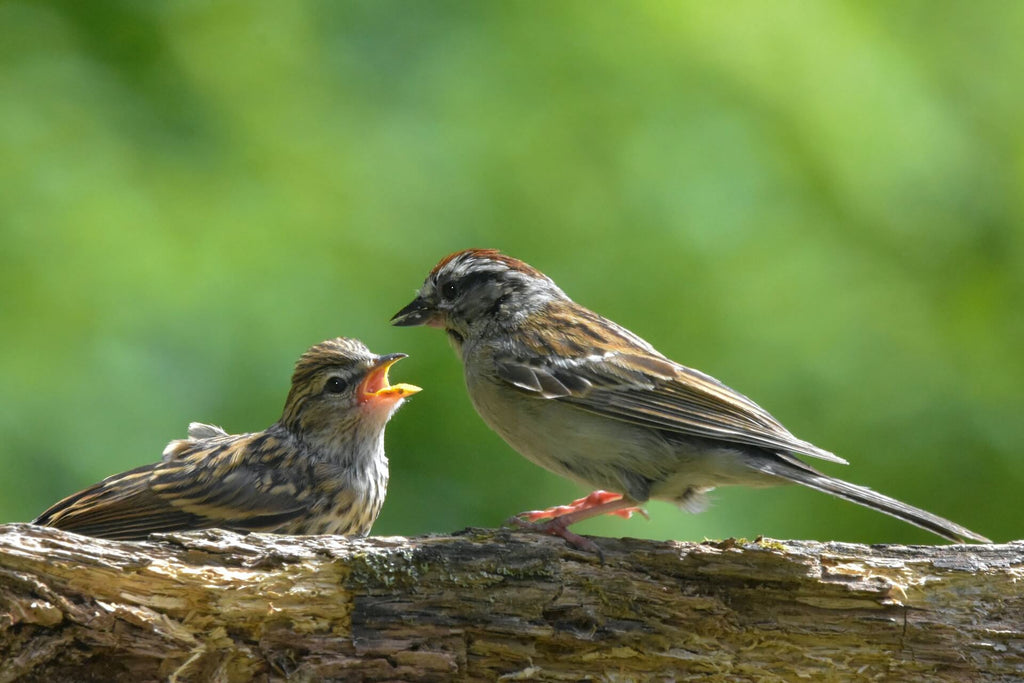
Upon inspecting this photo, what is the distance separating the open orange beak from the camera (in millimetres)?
6020

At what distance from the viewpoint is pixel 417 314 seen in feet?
20.1

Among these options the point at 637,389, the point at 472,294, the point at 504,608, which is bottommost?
the point at 504,608

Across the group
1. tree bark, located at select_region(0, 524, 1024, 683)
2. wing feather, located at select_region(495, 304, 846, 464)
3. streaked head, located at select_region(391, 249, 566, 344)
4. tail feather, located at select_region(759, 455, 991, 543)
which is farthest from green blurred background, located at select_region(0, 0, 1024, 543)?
tree bark, located at select_region(0, 524, 1024, 683)

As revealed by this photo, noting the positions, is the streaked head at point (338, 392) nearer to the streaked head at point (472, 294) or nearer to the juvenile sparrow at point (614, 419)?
the streaked head at point (472, 294)

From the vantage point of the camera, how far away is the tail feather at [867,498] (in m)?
4.39

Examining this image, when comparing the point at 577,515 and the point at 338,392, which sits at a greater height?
the point at 338,392

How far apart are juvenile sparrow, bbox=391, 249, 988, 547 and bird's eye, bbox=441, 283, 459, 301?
26 centimetres

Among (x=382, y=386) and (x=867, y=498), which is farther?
(x=382, y=386)

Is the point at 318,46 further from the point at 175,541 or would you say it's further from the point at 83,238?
the point at 175,541

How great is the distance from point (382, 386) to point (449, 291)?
2.14 ft

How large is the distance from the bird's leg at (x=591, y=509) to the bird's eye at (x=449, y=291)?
1.25 metres

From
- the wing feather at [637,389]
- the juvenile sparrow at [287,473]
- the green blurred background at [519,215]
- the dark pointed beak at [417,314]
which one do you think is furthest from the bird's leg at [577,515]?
the dark pointed beak at [417,314]

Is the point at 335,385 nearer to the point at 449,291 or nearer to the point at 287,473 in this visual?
the point at 287,473

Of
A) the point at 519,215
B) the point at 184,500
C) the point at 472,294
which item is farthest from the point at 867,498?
the point at 519,215
